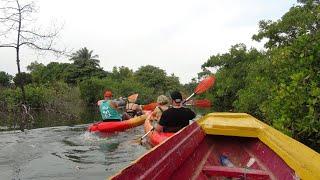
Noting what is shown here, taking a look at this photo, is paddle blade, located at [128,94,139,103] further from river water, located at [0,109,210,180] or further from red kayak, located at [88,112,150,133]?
red kayak, located at [88,112,150,133]

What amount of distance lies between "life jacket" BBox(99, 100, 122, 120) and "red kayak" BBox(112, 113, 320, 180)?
799 cm

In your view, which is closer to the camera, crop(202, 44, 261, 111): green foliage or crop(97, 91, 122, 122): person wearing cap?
crop(97, 91, 122, 122): person wearing cap

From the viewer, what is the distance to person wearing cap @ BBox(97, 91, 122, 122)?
14750mm

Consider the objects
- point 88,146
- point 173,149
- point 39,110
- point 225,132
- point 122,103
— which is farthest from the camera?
point 39,110

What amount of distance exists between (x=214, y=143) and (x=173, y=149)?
281 cm

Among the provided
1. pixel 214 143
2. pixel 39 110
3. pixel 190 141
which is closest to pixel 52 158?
pixel 214 143

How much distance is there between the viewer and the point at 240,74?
131ft

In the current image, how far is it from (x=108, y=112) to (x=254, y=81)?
1078 cm

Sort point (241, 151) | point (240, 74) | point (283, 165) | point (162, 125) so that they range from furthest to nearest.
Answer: point (240, 74), point (162, 125), point (241, 151), point (283, 165)

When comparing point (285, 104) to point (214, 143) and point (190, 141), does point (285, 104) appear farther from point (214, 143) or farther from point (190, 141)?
point (190, 141)

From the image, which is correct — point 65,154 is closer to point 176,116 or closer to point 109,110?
point 176,116

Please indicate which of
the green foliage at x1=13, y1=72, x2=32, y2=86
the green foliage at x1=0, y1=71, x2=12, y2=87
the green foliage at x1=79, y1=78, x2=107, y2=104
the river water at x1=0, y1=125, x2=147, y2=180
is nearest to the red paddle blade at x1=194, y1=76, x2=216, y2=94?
the river water at x1=0, y1=125, x2=147, y2=180

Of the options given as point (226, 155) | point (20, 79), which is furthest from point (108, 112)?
point (226, 155)

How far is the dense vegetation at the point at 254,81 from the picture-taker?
7520 millimetres
